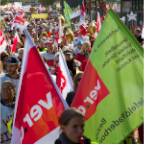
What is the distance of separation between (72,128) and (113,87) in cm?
65

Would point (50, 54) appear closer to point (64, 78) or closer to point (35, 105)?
point (64, 78)

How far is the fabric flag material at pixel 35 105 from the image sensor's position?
2828 mm

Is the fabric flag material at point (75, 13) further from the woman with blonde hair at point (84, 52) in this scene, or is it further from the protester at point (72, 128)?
the protester at point (72, 128)

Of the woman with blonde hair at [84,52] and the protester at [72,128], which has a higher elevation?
the protester at [72,128]

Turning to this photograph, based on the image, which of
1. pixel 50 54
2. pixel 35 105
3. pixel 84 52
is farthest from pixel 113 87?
pixel 50 54

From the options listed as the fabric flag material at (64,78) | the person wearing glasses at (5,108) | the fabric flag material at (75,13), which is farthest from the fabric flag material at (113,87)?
the fabric flag material at (75,13)

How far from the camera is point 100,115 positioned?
2850mm

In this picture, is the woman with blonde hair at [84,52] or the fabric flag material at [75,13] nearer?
the woman with blonde hair at [84,52]

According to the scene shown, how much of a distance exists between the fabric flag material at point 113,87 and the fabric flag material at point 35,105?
27cm

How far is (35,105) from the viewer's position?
2.88 meters

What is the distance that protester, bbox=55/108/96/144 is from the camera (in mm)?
2408

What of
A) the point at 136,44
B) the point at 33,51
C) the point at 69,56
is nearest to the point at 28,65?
the point at 33,51

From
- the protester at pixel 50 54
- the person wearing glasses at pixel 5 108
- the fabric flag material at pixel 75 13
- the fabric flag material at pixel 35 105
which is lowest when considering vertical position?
the fabric flag material at pixel 75 13

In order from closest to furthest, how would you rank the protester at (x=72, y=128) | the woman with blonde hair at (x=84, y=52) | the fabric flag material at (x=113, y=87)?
the protester at (x=72, y=128) → the fabric flag material at (x=113, y=87) → the woman with blonde hair at (x=84, y=52)
